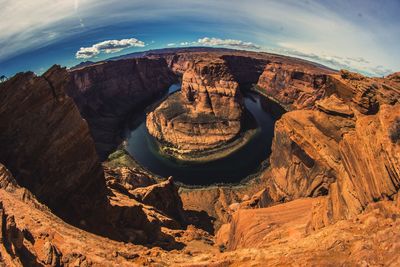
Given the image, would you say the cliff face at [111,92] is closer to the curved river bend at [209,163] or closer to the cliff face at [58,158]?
the curved river bend at [209,163]

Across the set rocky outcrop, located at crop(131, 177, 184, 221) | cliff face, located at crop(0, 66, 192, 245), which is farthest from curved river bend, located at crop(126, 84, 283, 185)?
cliff face, located at crop(0, 66, 192, 245)

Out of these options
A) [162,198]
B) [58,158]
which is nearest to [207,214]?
[162,198]

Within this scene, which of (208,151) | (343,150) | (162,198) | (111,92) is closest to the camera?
(343,150)

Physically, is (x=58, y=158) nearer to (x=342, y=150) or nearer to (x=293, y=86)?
(x=342, y=150)

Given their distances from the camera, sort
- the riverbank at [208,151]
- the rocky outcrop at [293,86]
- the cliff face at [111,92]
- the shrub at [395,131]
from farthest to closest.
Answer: the rocky outcrop at [293,86] < the cliff face at [111,92] < the riverbank at [208,151] < the shrub at [395,131]

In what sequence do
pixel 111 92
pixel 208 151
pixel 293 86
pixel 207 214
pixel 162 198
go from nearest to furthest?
1. pixel 162 198
2. pixel 207 214
3. pixel 208 151
4. pixel 111 92
5. pixel 293 86

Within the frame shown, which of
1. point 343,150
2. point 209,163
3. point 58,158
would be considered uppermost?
point 343,150

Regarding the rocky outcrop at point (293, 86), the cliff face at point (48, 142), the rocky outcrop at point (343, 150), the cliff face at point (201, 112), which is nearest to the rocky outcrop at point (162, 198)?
the cliff face at point (48, 142)

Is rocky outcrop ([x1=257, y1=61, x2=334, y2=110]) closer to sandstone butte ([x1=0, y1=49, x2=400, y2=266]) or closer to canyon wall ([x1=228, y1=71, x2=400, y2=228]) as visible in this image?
canyon wall ([x1=228, y1=71, x2=400, y2=228])
